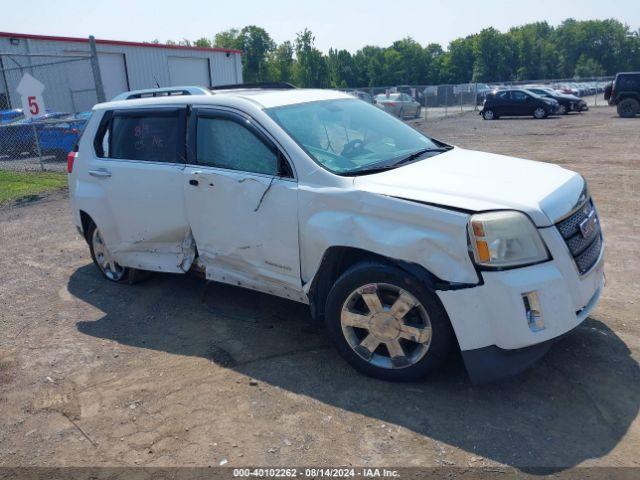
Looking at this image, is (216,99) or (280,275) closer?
(280,275)

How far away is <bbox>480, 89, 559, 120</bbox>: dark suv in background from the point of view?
2793cm

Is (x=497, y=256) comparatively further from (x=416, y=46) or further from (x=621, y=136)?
(x=416, y=46)

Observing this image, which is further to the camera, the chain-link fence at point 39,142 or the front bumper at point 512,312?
the chain-link fence at point 39,142

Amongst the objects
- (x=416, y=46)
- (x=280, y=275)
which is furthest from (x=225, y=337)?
(x=416, y=46)

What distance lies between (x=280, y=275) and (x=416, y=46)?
109 metres

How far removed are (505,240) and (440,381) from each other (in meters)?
1.07

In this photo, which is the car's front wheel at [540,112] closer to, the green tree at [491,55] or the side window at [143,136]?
the side window at [143,136]

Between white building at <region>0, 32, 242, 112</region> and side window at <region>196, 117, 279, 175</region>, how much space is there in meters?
18.7

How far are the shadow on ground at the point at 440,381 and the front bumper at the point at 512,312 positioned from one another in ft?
0.95

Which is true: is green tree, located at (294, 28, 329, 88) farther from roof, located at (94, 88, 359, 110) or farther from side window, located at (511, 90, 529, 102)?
roof, located at (94, 88, 359, 110)

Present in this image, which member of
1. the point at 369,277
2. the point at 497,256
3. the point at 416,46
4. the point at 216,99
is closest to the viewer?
the point at 497,256

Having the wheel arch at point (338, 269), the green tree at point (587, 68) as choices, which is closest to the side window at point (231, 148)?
the wheel arch at point (338, 269)

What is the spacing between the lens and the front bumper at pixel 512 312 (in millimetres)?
3096

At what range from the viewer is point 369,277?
11.5ft
